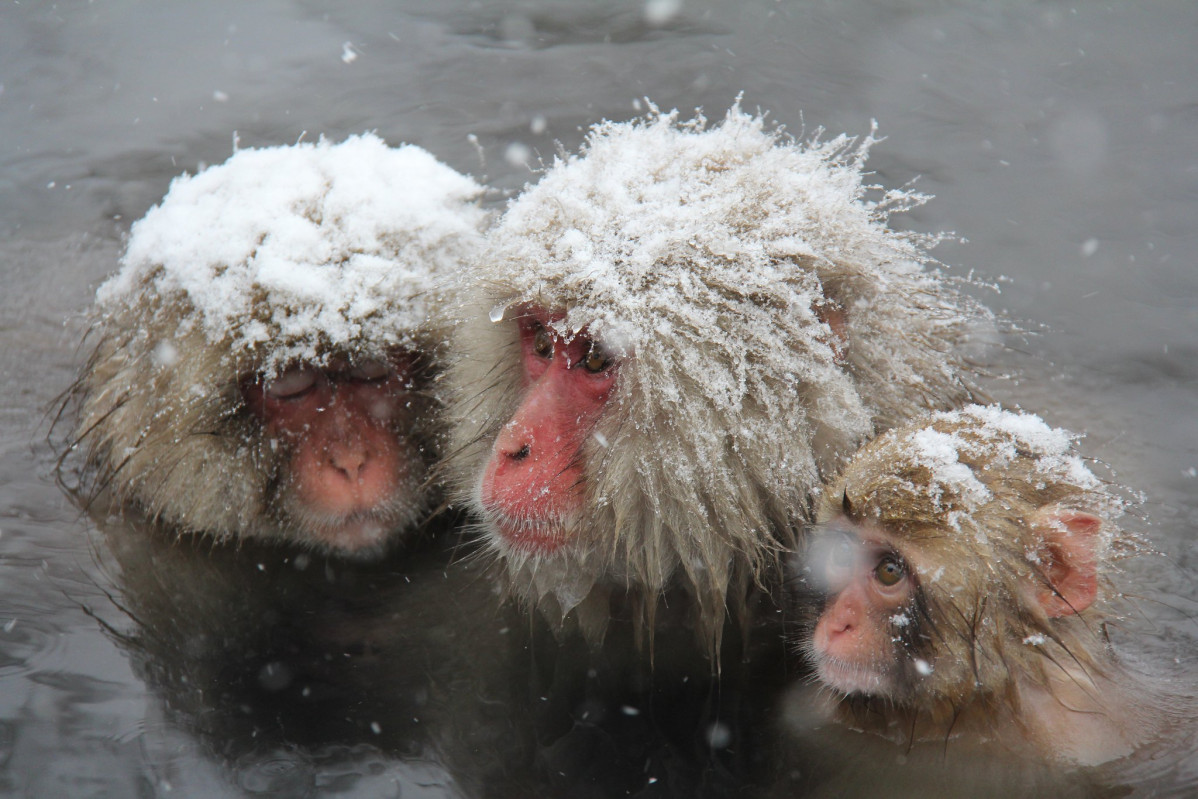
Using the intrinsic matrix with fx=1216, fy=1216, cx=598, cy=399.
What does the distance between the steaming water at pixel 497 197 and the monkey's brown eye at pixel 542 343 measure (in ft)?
3.29

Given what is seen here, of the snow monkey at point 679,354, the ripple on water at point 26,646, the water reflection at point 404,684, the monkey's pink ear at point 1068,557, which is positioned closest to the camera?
the monkey's pink ear at point 1068,557

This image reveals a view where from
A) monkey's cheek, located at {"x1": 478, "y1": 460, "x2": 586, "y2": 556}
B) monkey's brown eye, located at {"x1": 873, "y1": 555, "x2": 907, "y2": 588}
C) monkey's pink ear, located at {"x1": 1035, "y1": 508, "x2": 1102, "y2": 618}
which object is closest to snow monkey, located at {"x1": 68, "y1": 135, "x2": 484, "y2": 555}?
monkey's cheek, located at {"x1": 478, "y1": 460, "x2": 586, "y2": 556}

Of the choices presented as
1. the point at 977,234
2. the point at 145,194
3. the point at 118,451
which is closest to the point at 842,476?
the point at 118,451

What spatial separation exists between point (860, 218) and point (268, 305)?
1.48 metres

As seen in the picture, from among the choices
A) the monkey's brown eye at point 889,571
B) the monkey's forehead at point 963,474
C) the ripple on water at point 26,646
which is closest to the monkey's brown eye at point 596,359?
the monkey's forehead at point 963,474

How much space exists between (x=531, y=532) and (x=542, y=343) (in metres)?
0.44

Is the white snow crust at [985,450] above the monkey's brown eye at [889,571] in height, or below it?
above

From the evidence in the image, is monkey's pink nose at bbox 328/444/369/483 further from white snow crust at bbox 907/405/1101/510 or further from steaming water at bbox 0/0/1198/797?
white snow crust at bbox 907/405/1101/510

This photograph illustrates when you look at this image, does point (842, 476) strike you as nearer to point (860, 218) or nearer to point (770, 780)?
point (860, 218)

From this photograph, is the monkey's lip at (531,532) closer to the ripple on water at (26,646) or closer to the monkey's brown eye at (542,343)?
the monkey's brown eye at (542,343)

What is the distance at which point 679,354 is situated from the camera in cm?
258

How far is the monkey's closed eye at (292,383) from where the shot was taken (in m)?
3.13

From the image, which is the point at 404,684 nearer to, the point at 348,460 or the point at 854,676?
the point at 348,460

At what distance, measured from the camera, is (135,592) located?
11.9 ft
